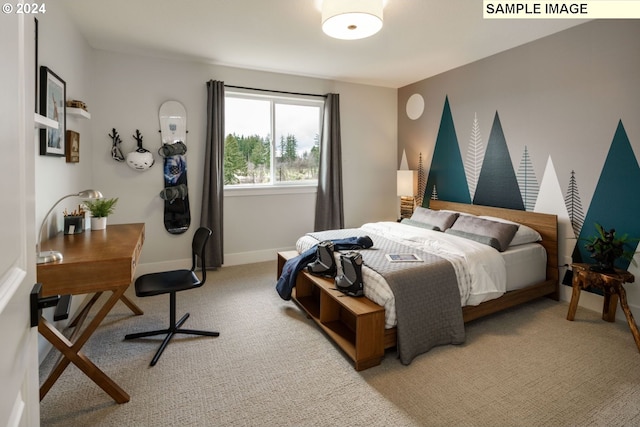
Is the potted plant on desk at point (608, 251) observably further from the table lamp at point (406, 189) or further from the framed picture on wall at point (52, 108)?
the framed picture on wall at point (52, 108)

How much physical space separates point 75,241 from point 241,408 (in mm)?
1574

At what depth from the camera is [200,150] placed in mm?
4266

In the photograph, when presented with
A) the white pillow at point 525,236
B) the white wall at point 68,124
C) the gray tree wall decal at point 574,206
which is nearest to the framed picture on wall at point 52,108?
the white wall at point 68,124

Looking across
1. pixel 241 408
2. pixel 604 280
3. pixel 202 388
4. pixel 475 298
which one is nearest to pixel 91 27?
pixel 202 388

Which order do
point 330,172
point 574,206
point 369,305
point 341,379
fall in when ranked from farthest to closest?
point 330,172
point 574,206
point 369,305
point 341,379

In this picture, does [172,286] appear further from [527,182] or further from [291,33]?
[527,182]

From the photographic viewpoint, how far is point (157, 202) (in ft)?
13.5

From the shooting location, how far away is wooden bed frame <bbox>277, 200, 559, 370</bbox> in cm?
224

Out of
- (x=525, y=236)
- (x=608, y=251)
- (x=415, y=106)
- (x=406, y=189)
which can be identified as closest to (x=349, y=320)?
(x=525, y=236)

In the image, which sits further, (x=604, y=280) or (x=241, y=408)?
(x=604, y=280)

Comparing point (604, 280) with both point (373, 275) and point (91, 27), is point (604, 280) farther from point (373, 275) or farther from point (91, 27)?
point (91, 27)

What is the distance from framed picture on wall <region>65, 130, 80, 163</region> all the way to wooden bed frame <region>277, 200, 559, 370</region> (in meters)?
2.08

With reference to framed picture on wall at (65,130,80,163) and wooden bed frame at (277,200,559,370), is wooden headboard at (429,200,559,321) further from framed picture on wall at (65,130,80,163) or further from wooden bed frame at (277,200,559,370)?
framed picture on wall at (65,130,80,163)

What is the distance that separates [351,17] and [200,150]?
8.35 ft
